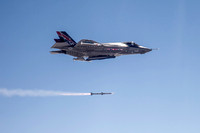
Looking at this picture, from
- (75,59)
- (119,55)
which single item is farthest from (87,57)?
(119,55)

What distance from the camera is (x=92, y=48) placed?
353 ft

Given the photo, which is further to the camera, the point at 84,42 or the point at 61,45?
the point at 61,45

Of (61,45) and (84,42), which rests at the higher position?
(84,42)

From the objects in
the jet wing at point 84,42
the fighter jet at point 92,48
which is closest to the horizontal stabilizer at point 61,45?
the fighter jet at point 92,48

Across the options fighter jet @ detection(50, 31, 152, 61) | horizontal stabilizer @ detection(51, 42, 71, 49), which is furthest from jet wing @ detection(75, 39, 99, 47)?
horizontal stabilizer @ detection(51, 42, 71, 49)

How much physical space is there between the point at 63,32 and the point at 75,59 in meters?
10.3

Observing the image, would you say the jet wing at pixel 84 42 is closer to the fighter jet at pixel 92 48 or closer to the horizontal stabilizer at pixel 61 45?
the fighter jet at pixel 92 48

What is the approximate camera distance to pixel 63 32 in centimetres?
10888

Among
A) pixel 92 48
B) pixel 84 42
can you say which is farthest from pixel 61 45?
pixel 92 48

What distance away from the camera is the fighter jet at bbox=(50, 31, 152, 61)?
107 m

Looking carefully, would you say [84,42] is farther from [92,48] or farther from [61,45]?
[61,45]

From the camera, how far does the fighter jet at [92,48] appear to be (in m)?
107

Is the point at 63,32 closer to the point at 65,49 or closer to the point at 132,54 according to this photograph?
the point at 65,49

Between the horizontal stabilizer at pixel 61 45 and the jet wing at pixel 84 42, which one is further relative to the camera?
the horizontal stabilizer at pixel 61 45
